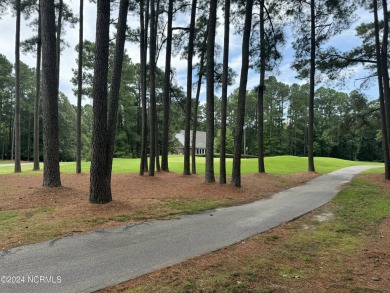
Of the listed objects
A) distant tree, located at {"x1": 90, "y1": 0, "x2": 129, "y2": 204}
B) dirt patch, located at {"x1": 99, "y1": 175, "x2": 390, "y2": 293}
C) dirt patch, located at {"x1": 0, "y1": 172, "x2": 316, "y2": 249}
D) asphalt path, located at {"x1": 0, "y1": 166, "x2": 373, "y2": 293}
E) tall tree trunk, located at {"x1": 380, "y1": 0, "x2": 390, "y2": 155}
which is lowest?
dirt patch, located at {"x1": 99, "y1": 175, "x2": 390, "y2": 293}

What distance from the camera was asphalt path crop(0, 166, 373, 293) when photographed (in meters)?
3.67

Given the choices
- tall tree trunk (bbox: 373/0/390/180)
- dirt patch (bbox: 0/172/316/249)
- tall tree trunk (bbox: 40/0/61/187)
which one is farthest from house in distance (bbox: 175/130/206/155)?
tall tree trunk (bbox: 40/0/61/187)

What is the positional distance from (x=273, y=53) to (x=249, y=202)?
778cm

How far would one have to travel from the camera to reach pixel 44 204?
8383 millimetres

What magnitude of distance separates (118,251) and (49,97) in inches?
305

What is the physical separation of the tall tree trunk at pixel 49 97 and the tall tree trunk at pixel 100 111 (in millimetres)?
3235

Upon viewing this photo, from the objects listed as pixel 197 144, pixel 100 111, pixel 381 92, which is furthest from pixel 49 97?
pixel 197 144

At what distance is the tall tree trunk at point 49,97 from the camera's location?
10266 mm

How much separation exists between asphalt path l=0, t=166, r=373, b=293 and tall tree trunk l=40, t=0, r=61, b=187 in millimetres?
5560

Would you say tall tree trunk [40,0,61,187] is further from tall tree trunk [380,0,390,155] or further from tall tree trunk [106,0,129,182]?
tall tree trunk [380,0,390,155]

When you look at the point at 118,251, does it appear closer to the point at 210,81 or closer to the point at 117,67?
the point at 117,67

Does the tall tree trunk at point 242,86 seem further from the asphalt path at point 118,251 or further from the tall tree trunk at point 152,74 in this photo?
the tall tree trunk at point 152,74

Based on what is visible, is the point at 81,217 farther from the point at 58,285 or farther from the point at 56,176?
the point at 56,176

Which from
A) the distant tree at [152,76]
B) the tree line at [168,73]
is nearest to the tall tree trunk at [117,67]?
the tree line at [168,73]
